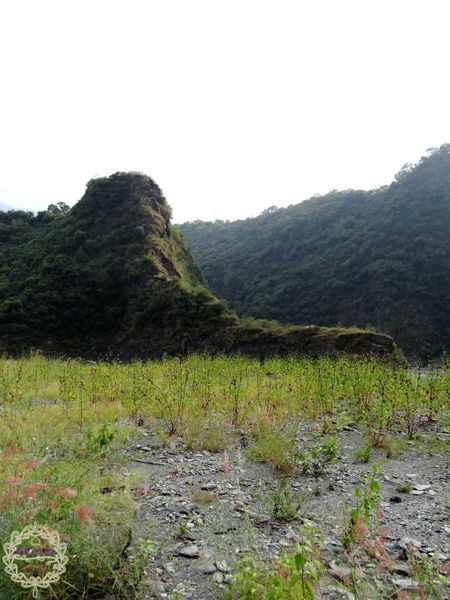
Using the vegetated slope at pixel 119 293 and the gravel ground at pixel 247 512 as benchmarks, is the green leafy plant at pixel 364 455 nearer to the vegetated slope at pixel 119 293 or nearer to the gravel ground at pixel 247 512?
the gravel ground at pixel 247 512

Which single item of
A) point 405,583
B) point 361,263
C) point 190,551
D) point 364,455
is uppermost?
point 361,263

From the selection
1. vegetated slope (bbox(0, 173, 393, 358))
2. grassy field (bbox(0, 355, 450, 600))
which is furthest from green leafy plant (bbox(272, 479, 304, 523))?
vegetated slope (bbox(0, 173, 393, 358))

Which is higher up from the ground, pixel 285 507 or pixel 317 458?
pixel 285 507

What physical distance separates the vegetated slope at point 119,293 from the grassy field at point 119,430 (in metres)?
9.35

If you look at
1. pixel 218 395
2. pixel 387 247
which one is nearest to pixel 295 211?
pixel 387 247

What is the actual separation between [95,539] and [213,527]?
1.18 meters

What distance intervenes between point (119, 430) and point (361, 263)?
1772 inches

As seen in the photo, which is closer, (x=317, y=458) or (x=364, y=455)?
(x=317, y=458)

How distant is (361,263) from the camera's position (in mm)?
46625

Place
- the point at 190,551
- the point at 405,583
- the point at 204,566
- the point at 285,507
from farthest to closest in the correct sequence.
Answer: the point at 285,507, the point at 190,551, the point at 204,566, the point at 405,583

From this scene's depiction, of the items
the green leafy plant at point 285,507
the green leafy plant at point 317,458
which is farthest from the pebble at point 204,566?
the green leafy plant at point 317,458

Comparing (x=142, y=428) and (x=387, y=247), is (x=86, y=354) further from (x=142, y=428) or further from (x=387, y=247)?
(x=387, y=247)

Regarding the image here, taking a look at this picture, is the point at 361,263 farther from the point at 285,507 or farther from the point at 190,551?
the point at 190,551

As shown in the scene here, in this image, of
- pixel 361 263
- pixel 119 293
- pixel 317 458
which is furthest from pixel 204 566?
pixel 361 263
